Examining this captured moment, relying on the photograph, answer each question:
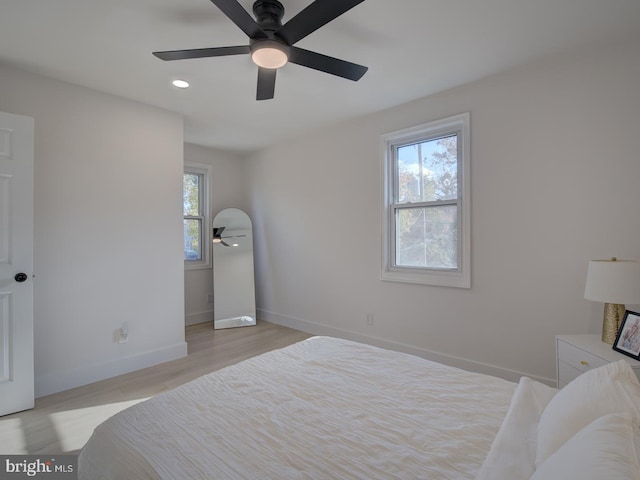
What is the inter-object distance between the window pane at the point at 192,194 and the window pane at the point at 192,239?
0.15 meters

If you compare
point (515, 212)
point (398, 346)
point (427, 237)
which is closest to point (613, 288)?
point (515, 212)

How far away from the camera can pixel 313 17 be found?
1.52m

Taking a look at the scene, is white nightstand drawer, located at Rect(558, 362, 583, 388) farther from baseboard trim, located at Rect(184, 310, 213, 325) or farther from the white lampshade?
baseboard trim, located at Rect(184, 310, 213, 325)

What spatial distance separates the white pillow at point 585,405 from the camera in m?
0.87

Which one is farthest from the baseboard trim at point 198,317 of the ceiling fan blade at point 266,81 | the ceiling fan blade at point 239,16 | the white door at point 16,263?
the ceiling fan blade at point 239,16

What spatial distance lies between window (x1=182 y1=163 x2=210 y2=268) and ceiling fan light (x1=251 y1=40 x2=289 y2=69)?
3.06 m

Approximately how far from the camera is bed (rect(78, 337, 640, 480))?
0.91 meters

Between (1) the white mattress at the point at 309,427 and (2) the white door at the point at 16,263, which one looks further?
(2) the white door at the point at 16,263

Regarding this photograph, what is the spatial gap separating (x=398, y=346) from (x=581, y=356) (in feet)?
5.29

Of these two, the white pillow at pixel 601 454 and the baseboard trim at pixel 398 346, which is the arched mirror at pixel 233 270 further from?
the white pillow at pixel 601 454

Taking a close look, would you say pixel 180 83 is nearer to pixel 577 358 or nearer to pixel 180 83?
pixel 180 83

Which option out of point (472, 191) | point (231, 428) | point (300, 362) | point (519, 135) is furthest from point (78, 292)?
point (519, 135)

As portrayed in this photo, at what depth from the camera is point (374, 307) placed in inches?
135

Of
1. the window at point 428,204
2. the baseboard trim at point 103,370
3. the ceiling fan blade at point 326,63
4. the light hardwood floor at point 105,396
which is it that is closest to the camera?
the ceiling fan blade at point 326,63
